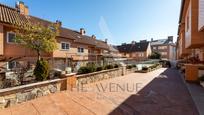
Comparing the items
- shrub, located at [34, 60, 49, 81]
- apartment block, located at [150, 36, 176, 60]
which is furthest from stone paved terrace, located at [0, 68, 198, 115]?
apartment block, located at [150, 36, 176, 60]

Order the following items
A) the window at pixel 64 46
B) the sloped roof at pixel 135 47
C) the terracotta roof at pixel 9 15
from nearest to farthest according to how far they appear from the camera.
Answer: the terracotta roof at pixel 9 15, the window at pixel 64 46, the sloped roof at pixel 135 47

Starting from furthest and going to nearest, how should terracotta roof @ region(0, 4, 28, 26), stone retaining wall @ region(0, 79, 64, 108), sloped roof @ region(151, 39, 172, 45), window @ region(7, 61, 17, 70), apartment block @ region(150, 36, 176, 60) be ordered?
sloped roof @ region(151, 39, 172, 45) → apartment block @ region(150, 36, 176, 60) → terracotta roof @ region(0, 4, 28, 26) → window @ region(7, 61, 17, 70) → stone retaining wall @ region(0, 79, 64, 108)

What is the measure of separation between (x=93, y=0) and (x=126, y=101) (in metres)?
11.2

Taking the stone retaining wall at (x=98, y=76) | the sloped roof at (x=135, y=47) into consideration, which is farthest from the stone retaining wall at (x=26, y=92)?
the sloped roof at (x=135, y=47)

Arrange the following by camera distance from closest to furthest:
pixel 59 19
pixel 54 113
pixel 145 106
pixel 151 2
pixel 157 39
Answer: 1. pixel 54 113
2. pixel 145 106
3. pixel 151 2
4. pixel 59 19
5. pixel 157 39

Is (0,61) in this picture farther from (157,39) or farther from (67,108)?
(157,39)

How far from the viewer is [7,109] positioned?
437cm

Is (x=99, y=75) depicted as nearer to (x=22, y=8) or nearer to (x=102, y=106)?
(x=102, y=106)

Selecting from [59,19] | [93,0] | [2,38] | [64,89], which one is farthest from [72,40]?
[64,89]

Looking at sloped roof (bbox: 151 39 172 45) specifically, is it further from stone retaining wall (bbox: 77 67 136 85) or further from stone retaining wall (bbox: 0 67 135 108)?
stone retaining wall (bbox: 0 67 135 108)

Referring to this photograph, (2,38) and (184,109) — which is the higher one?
(2,38)

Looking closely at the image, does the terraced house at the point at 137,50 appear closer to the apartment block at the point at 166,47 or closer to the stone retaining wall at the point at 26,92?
the apartment block at the point at 166,47

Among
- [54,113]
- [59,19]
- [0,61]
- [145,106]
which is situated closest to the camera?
[54,113]

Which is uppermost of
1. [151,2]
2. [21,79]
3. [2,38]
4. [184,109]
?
[151,2]
